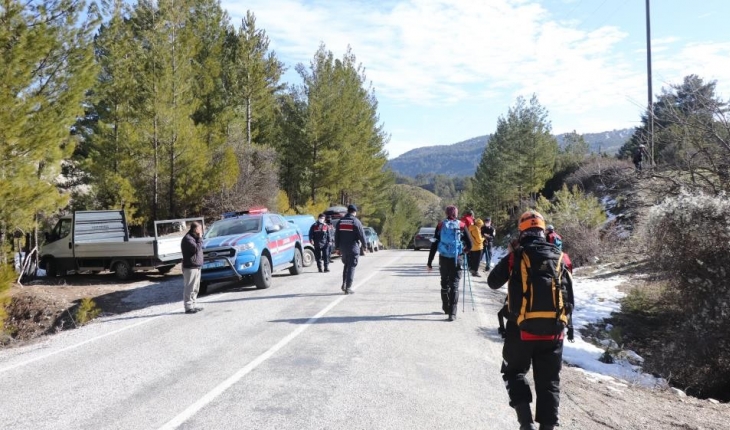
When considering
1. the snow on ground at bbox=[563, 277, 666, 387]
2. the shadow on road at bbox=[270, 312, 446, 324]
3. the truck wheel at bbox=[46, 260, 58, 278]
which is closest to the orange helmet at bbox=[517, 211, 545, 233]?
the snow on ground at bbox=[563, 277, 666, 387]

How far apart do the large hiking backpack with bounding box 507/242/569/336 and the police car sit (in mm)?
9193

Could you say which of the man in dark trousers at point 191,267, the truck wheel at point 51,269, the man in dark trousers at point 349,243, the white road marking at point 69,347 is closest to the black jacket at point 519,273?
the white road marking at point 69,347

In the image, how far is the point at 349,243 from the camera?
12008mm

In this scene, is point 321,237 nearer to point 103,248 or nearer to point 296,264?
point 296,264

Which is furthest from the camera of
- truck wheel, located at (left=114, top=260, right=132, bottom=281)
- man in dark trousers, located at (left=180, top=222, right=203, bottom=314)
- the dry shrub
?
truck wheel, located at (left=114, top=260, right=132, bottom=281)

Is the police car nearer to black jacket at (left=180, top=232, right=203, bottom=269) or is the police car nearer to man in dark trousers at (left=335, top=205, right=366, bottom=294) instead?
black jacket at (left=180, top=232, right=203, bottom=269)

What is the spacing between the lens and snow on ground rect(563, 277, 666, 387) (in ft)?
25.1

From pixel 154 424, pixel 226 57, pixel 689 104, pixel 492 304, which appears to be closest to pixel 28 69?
pixel 154 424

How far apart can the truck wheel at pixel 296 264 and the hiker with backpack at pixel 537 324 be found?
1227 cm

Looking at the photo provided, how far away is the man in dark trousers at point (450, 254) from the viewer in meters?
9.04

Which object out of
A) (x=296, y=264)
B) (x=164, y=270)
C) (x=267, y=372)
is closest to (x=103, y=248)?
(x=164, y=270)

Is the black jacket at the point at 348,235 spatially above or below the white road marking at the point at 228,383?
above

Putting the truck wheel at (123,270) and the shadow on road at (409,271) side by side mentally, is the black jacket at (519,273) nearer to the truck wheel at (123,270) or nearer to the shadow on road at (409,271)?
the shadow on road at (409,271)

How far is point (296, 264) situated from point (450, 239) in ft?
26.7
